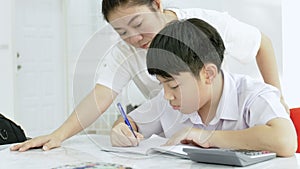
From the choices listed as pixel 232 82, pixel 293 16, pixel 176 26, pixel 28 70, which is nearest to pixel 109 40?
pixel 176 26

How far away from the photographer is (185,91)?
1034 mm

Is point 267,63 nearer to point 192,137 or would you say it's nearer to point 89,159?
point 192,137

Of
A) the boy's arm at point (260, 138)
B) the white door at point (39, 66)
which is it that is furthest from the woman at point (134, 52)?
→ the white door at point (39, 66)

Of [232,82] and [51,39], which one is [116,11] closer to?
[232,82]

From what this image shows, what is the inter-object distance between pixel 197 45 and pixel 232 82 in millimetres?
144

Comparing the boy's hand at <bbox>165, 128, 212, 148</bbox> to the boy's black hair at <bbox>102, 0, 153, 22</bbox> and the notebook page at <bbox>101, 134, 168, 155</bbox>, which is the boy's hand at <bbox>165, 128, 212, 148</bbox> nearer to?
the notebook page at <bbox>101, 134, 168, 155</bbox>

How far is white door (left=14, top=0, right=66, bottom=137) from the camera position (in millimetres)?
3793

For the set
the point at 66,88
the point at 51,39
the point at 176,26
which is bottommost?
the point at 66,88

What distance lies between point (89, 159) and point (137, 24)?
1.02 feet

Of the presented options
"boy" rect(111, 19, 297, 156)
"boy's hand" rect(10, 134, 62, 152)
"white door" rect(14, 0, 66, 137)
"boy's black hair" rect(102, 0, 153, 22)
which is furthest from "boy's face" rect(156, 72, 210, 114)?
"white door" rect(14, 0, 66, 137)

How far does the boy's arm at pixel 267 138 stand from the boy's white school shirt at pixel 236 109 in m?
0.03

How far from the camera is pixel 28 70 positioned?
387 cm

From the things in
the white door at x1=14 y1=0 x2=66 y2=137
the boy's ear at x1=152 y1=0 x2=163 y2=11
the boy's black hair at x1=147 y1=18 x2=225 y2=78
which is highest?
the boy's ear at x1=152 y1=0 x2=163 y2=11

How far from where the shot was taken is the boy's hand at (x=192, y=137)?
1.06 meters
